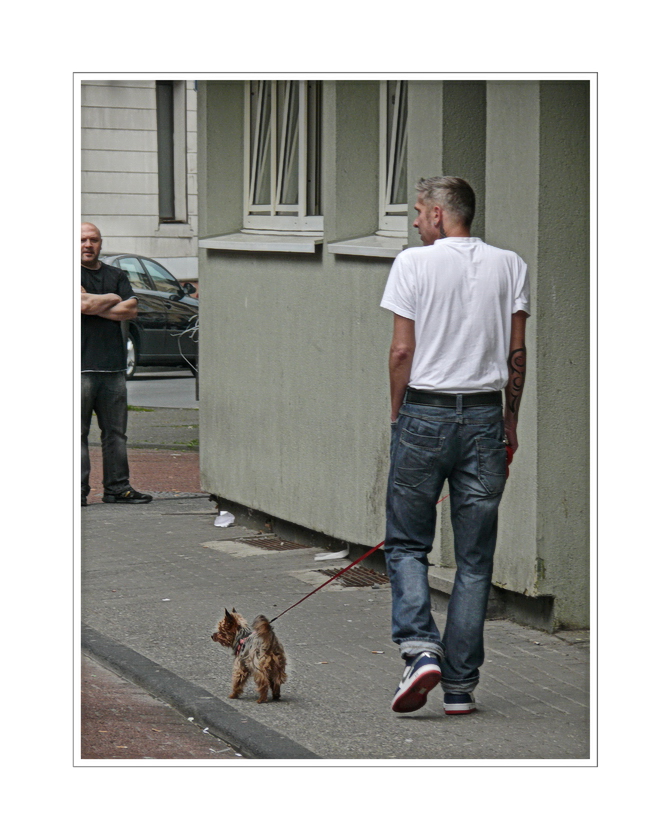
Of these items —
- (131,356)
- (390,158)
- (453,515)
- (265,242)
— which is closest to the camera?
(453,515)

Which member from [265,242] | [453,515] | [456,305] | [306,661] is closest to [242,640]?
[306,661]

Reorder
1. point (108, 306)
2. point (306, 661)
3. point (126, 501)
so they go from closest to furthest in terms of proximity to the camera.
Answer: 1. point (306, 661)
2. point (108, 306)
3. point (126, 501)

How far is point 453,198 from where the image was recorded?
18.7 ft

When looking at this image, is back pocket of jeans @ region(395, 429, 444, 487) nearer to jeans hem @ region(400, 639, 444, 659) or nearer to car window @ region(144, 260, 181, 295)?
jeans hem @ region(400, 639, 444, 659)

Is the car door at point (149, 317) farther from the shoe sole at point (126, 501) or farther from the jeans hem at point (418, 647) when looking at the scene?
the jeans hem at point (418, 647)

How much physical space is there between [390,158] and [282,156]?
1.25 meters

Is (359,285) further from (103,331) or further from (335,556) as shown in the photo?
(103,331)

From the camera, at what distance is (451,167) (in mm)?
7480

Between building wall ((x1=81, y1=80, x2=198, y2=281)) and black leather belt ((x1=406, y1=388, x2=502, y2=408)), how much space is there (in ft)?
5.36

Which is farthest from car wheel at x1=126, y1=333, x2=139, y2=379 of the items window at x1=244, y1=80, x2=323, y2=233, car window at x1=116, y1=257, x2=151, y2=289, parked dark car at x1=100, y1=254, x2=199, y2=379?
window at x1=244, y1=80, x2=323, y2=233

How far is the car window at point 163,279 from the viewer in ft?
42.3

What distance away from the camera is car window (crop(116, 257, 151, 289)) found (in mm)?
11591

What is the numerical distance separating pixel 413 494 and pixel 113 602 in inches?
115

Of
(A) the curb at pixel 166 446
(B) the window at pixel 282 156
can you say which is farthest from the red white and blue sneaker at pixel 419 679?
(A) the curb at pixel 166 446
